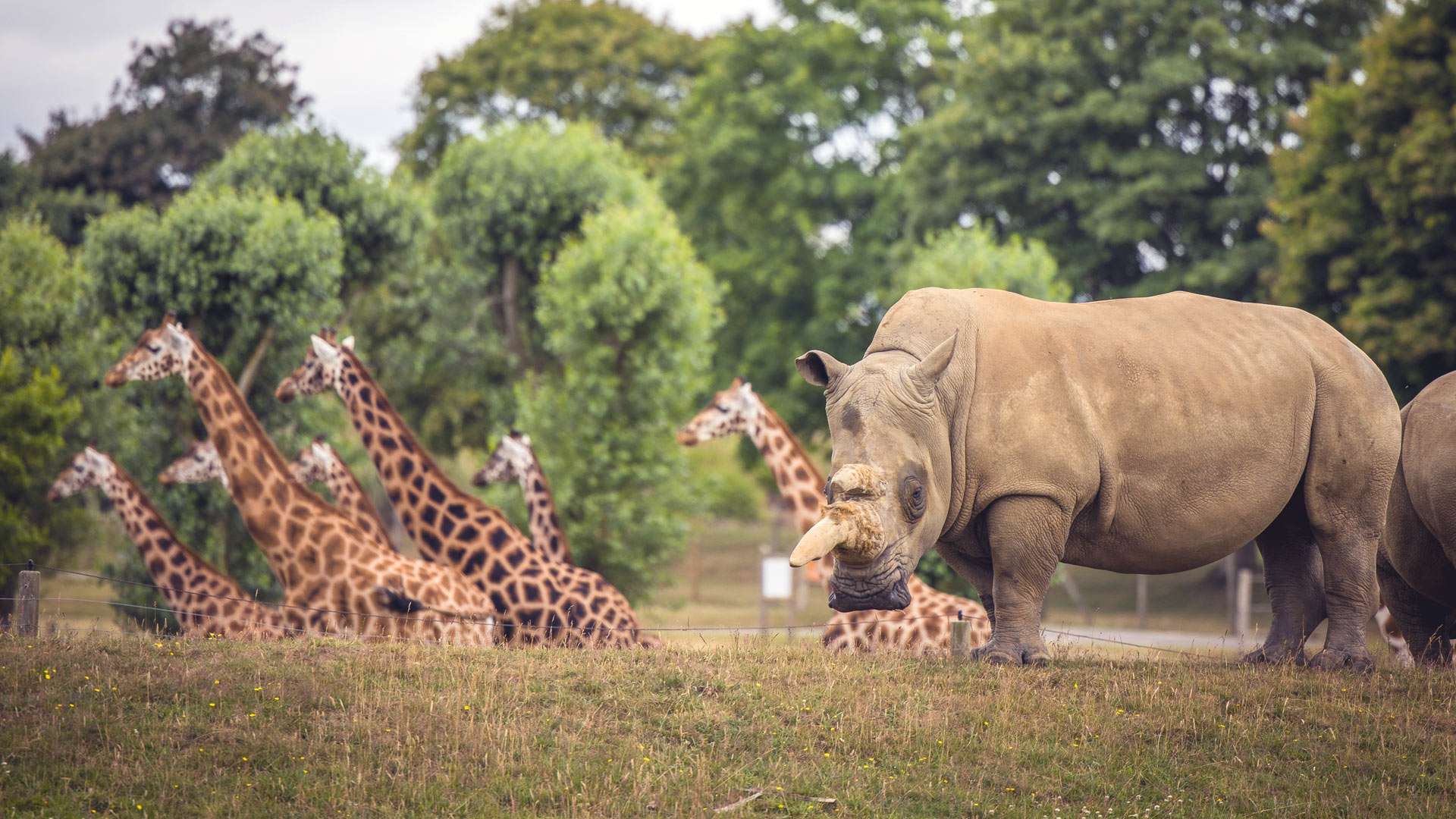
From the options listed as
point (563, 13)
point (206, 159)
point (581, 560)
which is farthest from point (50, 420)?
point (563, 13)

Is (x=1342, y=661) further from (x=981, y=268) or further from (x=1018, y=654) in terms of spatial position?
(x=981, y=268)

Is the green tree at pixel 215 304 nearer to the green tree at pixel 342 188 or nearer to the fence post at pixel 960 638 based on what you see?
the green tree at pixel 342 188

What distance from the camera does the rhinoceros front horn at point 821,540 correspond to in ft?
28.7

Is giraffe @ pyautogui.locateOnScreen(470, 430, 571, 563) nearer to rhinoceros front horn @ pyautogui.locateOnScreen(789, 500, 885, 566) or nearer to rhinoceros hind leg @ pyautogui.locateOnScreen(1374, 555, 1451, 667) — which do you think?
rhinoceros front horn @ pyautogui.locateOnScreen(789, 500, 885, 566)

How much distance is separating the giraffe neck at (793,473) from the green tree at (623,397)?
7109mm

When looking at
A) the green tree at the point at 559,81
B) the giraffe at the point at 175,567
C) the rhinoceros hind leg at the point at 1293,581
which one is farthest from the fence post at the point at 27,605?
the green tree at the point at 559,81

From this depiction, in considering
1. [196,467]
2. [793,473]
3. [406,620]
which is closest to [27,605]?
[406,620]

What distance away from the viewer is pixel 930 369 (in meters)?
9.77

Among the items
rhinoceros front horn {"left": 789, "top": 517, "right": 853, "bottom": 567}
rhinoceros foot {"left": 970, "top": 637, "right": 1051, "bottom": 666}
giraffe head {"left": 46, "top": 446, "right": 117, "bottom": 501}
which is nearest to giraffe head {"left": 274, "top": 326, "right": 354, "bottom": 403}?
giraffe head {"left": 46, "top": 446, "right": 117, "bottom": 501}

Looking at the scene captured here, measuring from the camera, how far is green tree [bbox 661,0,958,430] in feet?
113

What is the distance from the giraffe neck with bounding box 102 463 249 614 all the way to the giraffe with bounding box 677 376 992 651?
20.8 feet

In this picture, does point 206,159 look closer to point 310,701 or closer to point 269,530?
point 269,530

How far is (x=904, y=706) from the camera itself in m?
9.25

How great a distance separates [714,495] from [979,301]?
1660cm
